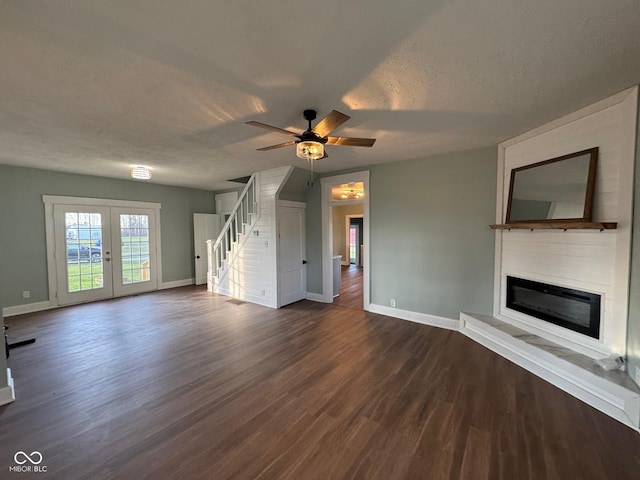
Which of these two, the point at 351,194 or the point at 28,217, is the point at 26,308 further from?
the point at 351,194

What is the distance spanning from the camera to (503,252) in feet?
11.4

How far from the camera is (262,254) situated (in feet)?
17.0

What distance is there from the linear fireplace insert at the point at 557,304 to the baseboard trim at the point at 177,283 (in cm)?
718

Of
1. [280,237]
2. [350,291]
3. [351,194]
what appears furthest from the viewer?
[351,194]

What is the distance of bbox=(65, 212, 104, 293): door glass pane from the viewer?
17.0ft

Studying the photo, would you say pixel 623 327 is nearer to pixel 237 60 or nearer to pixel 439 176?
pixel 439 176

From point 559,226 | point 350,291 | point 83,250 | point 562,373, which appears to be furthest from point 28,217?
point 562,373

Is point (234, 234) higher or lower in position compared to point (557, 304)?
higher

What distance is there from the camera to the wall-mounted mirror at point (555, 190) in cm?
249

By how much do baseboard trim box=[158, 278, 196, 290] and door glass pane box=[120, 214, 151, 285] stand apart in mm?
382

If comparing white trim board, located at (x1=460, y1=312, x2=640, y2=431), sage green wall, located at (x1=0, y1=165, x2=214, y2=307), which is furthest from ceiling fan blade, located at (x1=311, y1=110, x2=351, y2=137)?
sage green wall, located at (x1=0, y1=165, x2=214, y2=307)

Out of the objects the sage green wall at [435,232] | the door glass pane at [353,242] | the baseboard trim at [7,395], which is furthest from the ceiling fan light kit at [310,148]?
the door glass pane at [353,242]

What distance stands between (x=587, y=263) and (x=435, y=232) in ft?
5.72

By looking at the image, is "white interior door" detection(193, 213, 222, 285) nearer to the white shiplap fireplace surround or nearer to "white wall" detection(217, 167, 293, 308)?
"white wall" detection(217, 167, 293, 308)
